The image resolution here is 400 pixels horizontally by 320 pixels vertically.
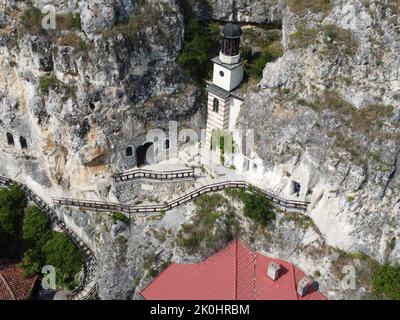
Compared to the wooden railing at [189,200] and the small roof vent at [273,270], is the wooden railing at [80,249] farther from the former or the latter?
the small roof vent at [273,270]

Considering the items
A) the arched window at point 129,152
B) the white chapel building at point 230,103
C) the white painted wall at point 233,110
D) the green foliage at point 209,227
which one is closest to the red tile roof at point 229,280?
the green foliage at point 209,227

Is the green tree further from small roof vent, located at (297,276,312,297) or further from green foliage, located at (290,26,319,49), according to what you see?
green foliage, located at (290,26,319,49)

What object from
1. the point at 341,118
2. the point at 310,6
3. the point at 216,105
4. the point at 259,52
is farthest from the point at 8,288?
the point at 310,6

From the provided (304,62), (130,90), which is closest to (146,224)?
(130,90)

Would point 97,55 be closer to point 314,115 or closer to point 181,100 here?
point 181,100

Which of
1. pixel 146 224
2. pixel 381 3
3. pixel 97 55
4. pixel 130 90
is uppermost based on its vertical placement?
pixel 381 3

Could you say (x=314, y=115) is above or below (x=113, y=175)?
above
